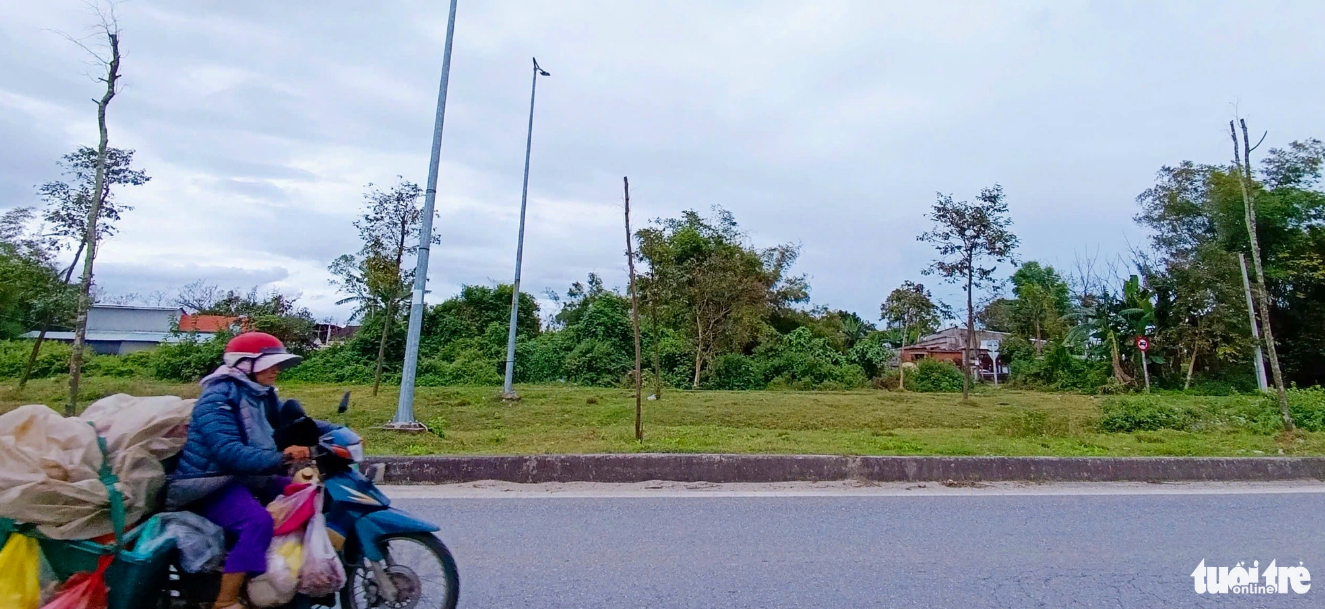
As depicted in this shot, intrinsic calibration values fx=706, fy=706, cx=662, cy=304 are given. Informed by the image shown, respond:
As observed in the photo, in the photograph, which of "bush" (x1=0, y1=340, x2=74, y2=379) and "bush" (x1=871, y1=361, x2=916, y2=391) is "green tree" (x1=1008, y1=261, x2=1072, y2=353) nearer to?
"bush" (x1=871, y1=361, x2=916, y2=391)

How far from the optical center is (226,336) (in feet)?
82.5

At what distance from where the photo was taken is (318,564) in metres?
2.95

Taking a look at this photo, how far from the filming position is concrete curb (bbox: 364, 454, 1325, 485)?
697 cm

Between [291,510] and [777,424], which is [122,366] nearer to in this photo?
[777,424]

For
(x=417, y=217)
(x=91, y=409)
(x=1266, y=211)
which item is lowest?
(x=91, y=409)

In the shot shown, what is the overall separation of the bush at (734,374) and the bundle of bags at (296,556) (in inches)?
830

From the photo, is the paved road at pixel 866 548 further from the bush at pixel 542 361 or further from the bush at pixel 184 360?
the bush at pixel 184 360

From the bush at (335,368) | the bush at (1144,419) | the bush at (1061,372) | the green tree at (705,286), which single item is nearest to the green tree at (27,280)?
the bush at (335,368)

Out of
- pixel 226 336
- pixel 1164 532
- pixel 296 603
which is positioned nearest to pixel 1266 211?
pixel 1164 532

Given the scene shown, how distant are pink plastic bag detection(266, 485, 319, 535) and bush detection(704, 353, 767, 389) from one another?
69.3 feet

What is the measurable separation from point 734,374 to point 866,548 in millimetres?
19909

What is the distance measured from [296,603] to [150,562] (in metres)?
0.59

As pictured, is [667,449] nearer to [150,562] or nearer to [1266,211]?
[150,562]

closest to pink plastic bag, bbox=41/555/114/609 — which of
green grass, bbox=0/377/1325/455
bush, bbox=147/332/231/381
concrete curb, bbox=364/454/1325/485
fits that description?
concrete curb, bbox=364/454/1325/485
